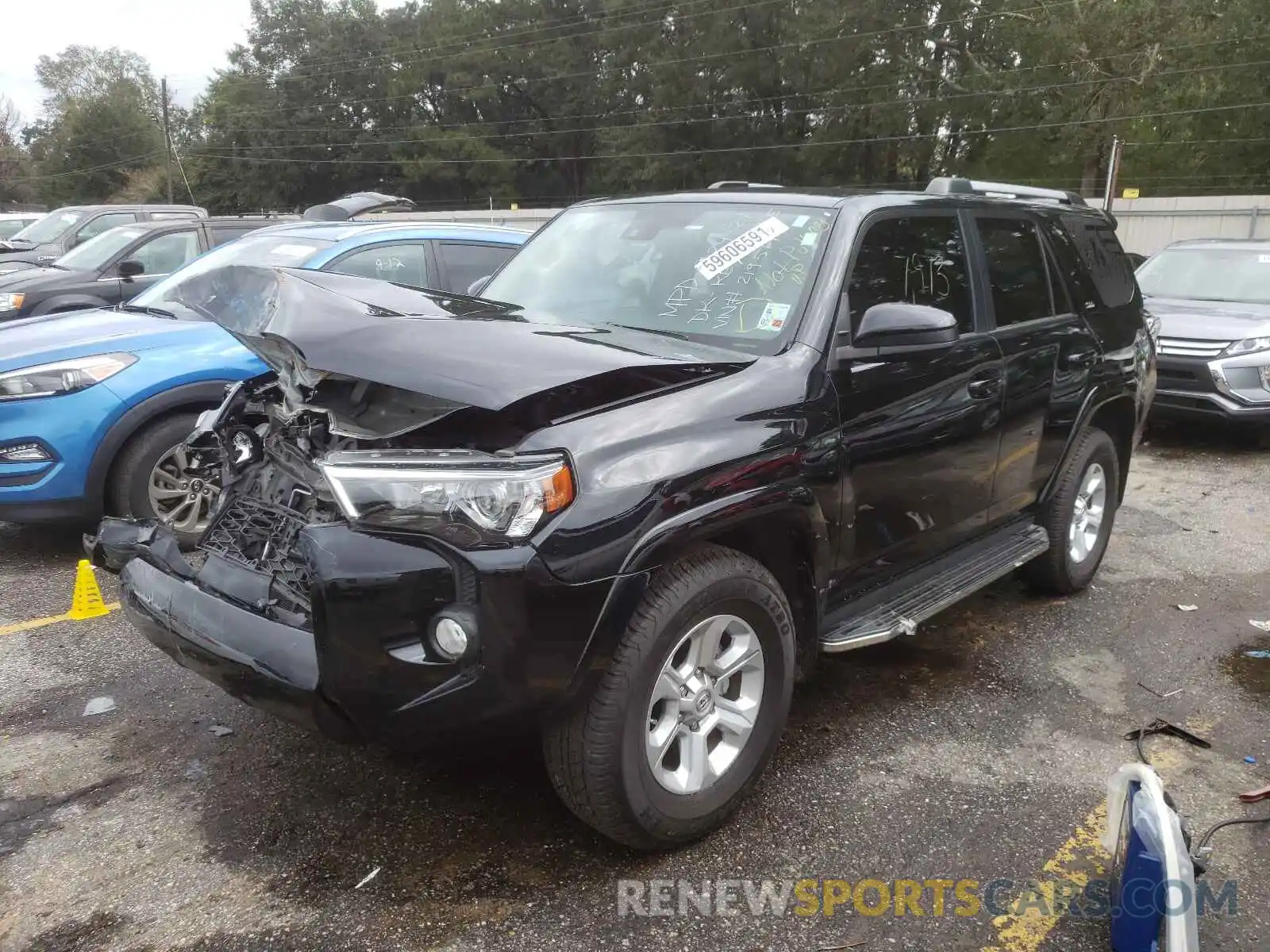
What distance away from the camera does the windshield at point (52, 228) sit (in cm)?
1417

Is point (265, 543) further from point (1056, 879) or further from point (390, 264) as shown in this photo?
point (390, 264)

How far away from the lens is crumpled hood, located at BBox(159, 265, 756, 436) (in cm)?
247

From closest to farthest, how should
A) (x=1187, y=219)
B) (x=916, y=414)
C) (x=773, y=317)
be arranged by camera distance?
(x=773, y=317)
(x=916, y=414)
(x=1187, y=219)

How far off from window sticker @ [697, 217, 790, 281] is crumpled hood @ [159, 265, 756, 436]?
53 cm

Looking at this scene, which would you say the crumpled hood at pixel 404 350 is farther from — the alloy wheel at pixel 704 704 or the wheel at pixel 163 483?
the wheel at pixel 163 483

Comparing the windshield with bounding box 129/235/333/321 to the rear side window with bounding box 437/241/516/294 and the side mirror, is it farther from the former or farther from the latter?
the side mirror

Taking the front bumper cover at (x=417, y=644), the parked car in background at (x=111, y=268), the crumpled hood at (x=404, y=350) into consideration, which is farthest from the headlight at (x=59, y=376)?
the parked car in background at (x=111, y=268)

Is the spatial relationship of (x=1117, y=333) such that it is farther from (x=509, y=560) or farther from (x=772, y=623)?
(x=509, y=560)

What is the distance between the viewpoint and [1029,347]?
4.07 metres

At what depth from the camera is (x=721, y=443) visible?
2.66 meters

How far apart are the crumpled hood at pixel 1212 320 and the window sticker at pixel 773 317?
262 inches

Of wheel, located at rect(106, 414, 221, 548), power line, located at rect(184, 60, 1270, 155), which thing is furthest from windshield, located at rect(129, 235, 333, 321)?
power line, located at rect(184, 60, 1270, 155)

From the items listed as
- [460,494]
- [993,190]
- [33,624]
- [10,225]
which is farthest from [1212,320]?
[10,225]

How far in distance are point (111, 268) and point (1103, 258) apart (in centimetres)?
853
